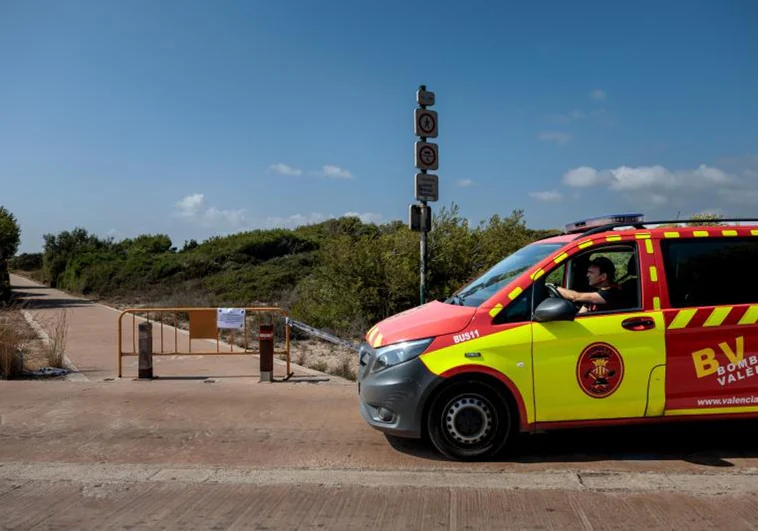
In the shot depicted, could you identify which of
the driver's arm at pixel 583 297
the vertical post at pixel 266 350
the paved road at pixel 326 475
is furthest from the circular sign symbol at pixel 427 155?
the driver's arm at pixel 583 297

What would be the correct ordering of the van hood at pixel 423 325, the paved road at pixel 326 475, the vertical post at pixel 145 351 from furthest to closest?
the vertical post at pixel 145 351 → the van hood at pixel 423 325 → the paved road at pixel 326 475

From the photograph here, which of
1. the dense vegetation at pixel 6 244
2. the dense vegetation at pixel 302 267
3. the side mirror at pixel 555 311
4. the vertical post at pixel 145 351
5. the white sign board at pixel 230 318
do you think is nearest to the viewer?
the side mirror at pixel 555 311

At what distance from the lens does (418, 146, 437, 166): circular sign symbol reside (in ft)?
34.6

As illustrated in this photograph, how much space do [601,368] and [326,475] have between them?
246cm

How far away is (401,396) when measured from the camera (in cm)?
540

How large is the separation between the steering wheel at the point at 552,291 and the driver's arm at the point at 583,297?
0.05 metres

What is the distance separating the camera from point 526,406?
210 inches

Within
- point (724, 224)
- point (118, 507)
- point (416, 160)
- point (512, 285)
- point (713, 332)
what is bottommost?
point (118, 507)

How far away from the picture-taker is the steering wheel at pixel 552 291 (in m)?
5.68

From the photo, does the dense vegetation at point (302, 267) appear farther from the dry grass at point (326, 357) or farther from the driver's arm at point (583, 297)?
the driver's arm at point (583, 297)

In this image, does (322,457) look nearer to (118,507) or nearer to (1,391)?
(118,507)

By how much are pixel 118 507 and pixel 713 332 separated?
493 centimetres

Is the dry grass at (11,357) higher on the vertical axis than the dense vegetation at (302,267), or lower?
lower

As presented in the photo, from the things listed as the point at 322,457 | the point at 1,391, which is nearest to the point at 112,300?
the point at 1,391
